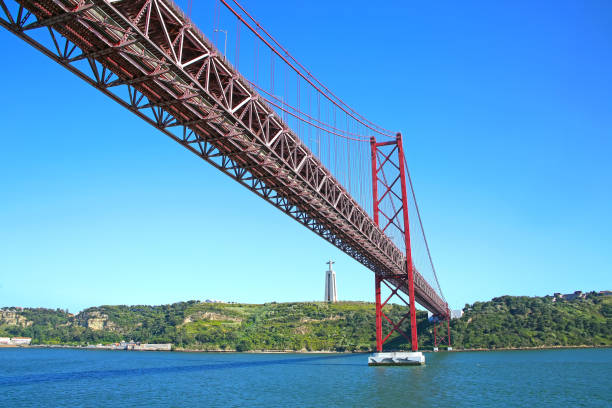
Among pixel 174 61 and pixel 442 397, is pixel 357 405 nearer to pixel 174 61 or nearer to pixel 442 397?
pixel 442 397

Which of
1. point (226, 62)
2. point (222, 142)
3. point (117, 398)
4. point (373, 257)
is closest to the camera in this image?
point (226, 62)

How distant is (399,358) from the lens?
41438 millimetres

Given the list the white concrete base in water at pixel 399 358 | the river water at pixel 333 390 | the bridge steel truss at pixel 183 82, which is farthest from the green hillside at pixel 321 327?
the bridge steel truss at pixel 183 82

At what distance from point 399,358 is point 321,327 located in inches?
2629

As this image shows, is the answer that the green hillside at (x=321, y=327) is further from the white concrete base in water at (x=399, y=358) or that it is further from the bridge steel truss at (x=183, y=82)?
the bridge steel truss at (x=183, y=82)

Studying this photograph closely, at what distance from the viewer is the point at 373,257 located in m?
41.3

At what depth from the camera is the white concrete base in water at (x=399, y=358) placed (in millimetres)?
41281

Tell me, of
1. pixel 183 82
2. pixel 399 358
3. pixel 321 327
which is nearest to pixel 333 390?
pixel 399 358

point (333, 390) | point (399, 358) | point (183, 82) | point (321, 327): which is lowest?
point (333, 390)

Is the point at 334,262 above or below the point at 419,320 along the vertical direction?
above

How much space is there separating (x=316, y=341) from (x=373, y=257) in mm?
61225

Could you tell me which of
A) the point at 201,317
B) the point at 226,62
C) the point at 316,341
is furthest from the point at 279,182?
the point at 201,317

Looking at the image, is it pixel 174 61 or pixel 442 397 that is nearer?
pixel 174 61

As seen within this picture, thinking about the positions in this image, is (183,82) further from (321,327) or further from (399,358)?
(321,327)
